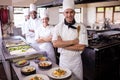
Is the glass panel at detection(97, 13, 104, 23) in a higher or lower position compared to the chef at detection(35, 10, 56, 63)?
higher

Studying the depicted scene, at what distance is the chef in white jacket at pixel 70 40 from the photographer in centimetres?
186

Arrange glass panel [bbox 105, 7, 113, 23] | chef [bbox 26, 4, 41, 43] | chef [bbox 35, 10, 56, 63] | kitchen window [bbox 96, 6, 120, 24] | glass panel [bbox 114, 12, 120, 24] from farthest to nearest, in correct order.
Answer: glass panel [bbox 105, 7, 113, 23] → kitchen window [bbox 96, 6, 120, 24] → glass panel [bbox 114, 12, 120, 24] → chef [bbox 26, 4, 41, 43] → chef [bbox 35, 10, 56, 63]

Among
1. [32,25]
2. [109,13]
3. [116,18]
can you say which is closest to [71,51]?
[32,25]

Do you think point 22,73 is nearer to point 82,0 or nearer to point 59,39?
point 59,39

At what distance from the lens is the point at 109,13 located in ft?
25.6

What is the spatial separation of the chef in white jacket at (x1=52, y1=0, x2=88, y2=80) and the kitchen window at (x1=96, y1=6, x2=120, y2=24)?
19.7 ft

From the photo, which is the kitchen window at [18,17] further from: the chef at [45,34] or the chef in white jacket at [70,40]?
the chef in white jacket at [70,40]

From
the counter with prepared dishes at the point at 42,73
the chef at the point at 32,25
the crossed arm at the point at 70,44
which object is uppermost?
the chef at the point at 32,25

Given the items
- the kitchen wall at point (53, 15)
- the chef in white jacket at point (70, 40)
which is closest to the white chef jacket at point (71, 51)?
the chef in white jacket at point (70, 40)

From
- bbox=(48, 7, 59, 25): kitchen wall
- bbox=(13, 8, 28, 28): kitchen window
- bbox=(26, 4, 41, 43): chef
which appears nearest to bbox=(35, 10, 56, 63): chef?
bbox=(26, 4, 41, 43): chef

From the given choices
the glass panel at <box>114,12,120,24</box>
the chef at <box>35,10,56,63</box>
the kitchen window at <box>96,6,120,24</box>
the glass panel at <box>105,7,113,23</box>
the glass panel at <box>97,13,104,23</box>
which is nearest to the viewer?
the chef at <box>35,10,56,63</box>

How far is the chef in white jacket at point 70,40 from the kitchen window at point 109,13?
19.7 feet

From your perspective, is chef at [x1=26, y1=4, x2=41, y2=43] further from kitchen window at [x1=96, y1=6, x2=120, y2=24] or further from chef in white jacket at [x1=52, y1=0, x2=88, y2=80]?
kitchen window at [x1=96, y1=6, x2=120, y2=24]

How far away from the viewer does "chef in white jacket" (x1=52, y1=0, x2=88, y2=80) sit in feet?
6.10
